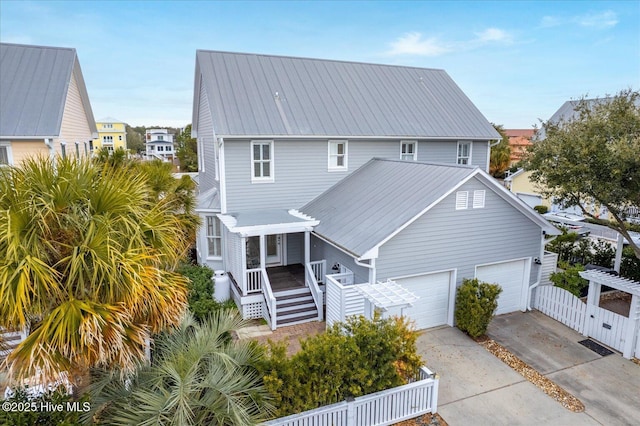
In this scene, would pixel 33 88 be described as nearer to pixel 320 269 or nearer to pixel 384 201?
pixel 320 269

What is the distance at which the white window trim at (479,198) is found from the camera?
11734mm

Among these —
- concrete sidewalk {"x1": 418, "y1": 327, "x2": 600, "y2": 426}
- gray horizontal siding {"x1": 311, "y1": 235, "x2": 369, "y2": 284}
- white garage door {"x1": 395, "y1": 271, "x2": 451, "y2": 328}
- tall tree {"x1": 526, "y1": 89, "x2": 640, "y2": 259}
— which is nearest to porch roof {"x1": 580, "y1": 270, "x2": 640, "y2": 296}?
tall tree {"x1": 526, "y1": 89, "x2": 640, "y2": 259}

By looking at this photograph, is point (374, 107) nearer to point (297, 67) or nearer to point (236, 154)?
point (297, 67)

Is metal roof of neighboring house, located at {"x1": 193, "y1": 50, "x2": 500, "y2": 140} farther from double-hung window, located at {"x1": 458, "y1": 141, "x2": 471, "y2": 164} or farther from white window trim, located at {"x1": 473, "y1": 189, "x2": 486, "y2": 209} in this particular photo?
white window trim, located at {"x1": 473, "y1": 189, "x2": 486, "y2": 209}

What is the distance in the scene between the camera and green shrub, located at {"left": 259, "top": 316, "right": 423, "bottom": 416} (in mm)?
6922

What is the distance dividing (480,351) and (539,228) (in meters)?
4.99

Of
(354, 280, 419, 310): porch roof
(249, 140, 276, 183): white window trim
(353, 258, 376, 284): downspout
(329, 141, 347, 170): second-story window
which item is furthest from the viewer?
(329, 141, 347, 170): second-story window

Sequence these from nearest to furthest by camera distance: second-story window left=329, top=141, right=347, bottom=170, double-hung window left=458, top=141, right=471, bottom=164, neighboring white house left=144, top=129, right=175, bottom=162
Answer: second-story window left=329, top=141, right=347, bottom=170 < double-hung window left=458, top=141, right=471, bottom=164 < neighboring white house left=144, top=129, right=175, bottom=162

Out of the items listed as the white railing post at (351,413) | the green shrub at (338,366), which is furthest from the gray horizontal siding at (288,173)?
the white railing post at (351,413)

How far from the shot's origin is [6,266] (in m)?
4.40

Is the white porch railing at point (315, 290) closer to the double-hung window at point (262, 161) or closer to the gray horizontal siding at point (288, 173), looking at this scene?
the gray horizontal siding at point (288, 173)

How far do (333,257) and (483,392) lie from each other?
600 cm

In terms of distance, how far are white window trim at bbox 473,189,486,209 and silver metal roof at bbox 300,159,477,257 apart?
0.79 meters

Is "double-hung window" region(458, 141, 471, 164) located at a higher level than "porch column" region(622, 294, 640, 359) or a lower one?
higher
